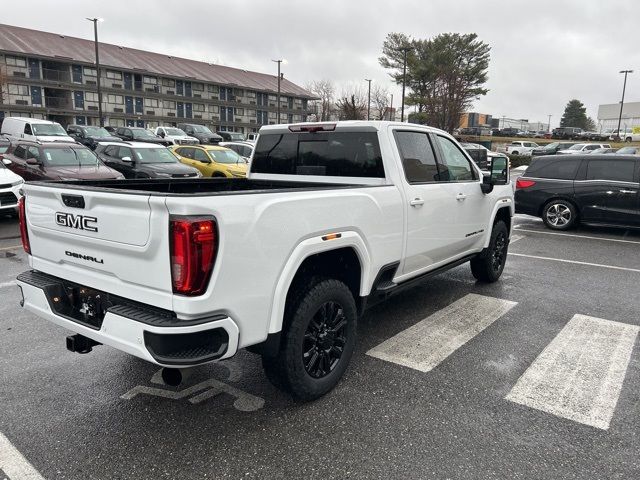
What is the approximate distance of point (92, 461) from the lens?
2.68 meters

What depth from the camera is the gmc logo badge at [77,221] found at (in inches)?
109

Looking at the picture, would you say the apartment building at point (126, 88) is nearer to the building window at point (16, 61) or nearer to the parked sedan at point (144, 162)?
the building window at point (16, 61)

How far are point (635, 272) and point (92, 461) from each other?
7.46m

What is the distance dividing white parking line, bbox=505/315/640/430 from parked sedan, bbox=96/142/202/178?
11811 millimetres

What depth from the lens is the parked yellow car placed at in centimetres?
1664

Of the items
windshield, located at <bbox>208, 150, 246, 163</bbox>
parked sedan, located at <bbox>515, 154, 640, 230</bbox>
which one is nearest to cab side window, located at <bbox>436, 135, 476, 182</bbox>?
parked sedan, located at <bbox>515, 154, 640, 230</bbox>

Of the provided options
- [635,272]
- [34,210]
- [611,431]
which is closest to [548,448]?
[611,431]

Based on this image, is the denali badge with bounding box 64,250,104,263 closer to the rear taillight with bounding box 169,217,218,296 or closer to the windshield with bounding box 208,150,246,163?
the rear taillight with bounding box 169,217,218,296

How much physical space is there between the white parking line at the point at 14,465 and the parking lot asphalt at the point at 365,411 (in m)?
0.02

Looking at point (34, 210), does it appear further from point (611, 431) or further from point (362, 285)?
point (611, 431)

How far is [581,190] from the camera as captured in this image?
10086 millimetres

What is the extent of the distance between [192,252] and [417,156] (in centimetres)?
268

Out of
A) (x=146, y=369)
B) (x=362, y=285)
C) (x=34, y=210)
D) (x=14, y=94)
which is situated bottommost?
(x=146, y=369)

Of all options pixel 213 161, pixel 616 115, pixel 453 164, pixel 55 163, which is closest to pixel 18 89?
pixel 213 161
